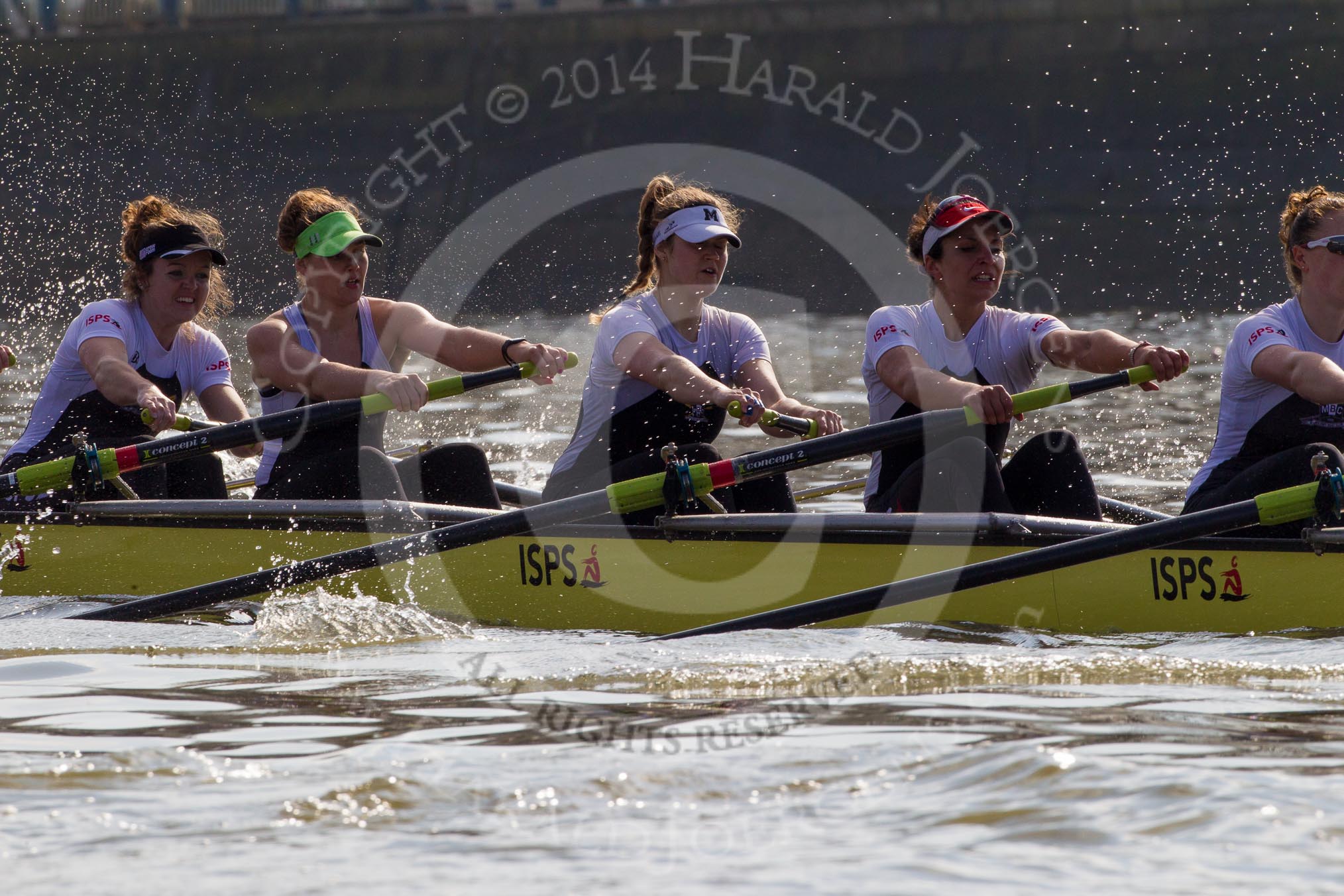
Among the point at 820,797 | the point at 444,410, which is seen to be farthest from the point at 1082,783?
the point at 444,410

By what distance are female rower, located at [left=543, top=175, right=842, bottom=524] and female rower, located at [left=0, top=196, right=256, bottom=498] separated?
5.49 feet

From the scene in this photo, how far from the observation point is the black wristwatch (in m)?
6.50

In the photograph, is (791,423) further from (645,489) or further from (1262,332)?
(1262,332)

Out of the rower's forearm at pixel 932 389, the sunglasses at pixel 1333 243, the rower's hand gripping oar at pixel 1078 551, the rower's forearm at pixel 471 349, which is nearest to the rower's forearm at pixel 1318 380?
the sunglasses at pixel 1333 243

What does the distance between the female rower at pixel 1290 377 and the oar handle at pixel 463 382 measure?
2.34 metres

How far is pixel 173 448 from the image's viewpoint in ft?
20.1

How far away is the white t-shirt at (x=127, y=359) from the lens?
659 centimetres

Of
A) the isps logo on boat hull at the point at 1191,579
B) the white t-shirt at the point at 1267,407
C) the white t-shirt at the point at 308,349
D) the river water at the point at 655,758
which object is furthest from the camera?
the white t-shirt at the point at 308,349

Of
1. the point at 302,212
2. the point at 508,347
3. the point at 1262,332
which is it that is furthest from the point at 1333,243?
the point at 302,212

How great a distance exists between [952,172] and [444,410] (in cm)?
1482

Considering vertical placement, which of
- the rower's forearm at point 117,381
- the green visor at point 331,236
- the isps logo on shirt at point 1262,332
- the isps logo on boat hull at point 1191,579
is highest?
the green visor at point 331,236

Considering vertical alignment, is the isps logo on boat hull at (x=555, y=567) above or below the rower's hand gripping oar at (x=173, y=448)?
below

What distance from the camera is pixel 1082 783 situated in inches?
140

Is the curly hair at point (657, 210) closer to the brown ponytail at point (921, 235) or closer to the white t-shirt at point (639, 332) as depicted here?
the white t-shirt at point (639, 332)
